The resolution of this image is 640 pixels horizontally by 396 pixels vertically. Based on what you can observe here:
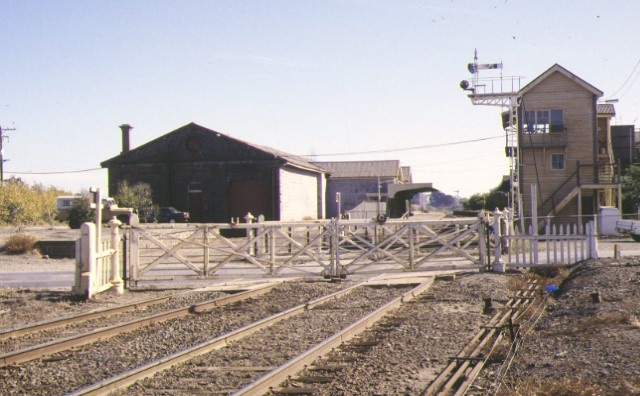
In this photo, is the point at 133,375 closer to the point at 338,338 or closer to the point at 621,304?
the point at 338,338

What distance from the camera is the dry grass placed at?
2714 centimetres

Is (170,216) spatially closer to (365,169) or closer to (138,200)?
(138,200)

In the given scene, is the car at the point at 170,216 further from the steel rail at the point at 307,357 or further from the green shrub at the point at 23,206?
the steel rail at the point at 307,357

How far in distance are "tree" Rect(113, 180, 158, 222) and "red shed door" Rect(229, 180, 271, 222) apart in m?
4.26

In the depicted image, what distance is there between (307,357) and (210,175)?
3407 centimetres

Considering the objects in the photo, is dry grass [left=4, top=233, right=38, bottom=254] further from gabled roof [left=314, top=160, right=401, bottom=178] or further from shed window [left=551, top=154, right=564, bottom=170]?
gabled roof [left=314, top=160, right=401, bottom=178]

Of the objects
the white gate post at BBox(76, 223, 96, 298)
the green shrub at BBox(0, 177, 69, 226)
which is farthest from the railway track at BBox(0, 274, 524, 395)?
the green shrub at BBox(0, 177, 69, 226)

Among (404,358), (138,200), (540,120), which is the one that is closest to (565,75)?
(540,120)

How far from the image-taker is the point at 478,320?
10.8 meters

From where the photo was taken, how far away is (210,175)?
41.2 metres

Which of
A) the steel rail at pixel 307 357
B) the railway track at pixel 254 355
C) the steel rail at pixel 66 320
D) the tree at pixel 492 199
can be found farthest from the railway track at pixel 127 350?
the tree at pixel 492 199

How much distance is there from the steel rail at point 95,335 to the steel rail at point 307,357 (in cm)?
322

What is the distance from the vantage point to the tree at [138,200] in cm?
3869

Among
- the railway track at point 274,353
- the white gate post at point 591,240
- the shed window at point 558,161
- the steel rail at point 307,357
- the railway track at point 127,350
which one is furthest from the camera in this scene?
the shed window at point 558,161
